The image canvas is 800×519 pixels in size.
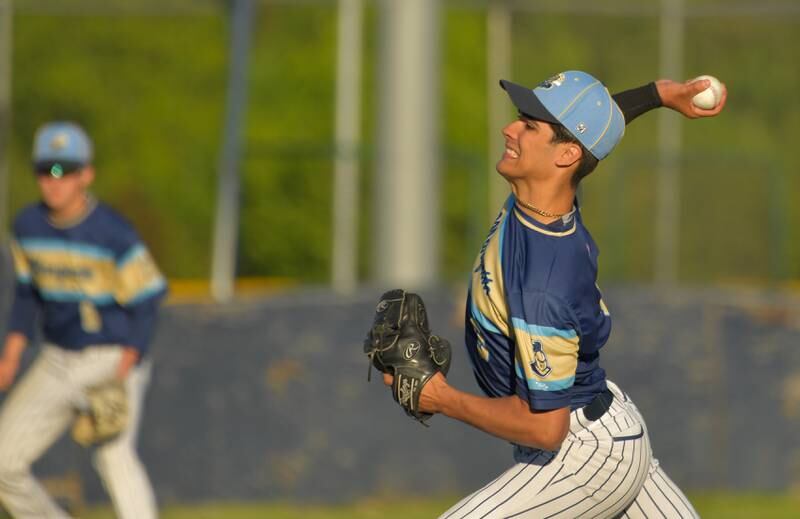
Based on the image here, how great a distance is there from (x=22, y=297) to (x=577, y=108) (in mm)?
Answer: 3955

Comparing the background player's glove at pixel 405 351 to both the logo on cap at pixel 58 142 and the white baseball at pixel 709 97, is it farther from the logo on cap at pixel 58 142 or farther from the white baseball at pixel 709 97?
the logo on cap at pixel 58 142

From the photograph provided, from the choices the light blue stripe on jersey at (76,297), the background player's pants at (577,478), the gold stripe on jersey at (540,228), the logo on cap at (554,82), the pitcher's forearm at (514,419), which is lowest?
the background player's pants at (577,478)

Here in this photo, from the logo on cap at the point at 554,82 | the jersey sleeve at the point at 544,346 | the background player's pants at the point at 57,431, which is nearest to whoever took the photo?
the jersey sleeve at the point at 544,346

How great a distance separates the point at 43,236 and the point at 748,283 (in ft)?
29.9

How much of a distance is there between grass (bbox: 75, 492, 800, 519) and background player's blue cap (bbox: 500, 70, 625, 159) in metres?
5.65

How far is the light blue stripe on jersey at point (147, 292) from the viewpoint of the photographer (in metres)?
7.84

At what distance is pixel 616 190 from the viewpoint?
14453mm

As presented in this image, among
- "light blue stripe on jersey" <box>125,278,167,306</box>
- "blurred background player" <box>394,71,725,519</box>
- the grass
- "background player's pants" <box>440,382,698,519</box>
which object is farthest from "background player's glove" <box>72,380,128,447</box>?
"background player's pants" <box>440,382,698,519</box>

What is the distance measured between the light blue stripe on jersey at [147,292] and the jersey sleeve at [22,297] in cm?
57

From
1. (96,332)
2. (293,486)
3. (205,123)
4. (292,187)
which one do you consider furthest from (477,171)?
(205,123)

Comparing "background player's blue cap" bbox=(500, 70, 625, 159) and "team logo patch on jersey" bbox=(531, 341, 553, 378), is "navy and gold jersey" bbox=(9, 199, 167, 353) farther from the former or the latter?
"team logo patch on jersey" bbox=(531, 341, 553, 378)

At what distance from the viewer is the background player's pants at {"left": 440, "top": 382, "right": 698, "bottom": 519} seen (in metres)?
5.12

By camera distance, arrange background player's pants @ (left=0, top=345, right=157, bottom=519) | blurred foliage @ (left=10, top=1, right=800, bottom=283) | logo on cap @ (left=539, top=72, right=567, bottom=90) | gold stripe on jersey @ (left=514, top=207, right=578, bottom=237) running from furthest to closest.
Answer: blurred foliage @ (left=10, top=1, right=800, bottom=283), background player's pants @ (left=0, top=345, right=157, bottom=519), logo on cap @ (left=539, top=72, right=567, bottom=90), gold stripe on jersey @ (left=514, top=207, right=578, bottom=237)

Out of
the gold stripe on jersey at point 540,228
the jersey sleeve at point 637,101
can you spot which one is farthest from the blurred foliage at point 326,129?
the gold stripe on jersey at point 540,228
